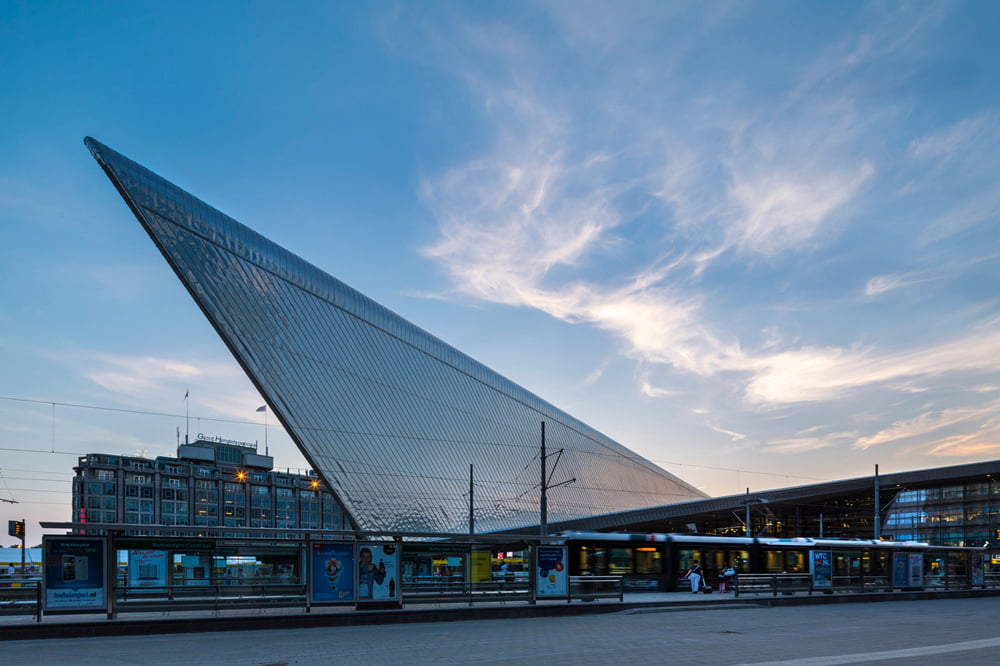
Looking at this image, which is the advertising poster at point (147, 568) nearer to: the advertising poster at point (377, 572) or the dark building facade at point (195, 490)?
the advertising poster at point (377, 572)

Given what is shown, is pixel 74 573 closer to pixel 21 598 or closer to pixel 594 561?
pixel 21 598

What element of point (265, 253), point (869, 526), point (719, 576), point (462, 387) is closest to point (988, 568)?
point (719, 576)

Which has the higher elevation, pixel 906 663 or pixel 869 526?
pixel 906 663

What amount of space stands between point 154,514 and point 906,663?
139 m

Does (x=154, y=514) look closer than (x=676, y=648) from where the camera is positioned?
No

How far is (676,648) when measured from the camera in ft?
47.7

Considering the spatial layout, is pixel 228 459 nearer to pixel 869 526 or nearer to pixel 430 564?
pixel 869 526

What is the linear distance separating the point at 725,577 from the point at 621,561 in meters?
5.81

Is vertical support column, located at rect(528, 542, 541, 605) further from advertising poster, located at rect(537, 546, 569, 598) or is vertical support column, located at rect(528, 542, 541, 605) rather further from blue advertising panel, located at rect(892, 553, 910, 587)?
blue advertising panel, located at rect(892, 553, 910, 587)

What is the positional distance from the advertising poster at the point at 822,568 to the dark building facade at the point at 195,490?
99998 mm

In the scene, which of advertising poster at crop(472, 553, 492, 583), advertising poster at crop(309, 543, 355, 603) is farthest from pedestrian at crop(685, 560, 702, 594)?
advertising poster at crop(309, 543, 355, 603)

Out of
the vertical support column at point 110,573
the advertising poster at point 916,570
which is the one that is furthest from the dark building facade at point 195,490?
the vertical support column at point 110,573

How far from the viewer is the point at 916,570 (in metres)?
37.3

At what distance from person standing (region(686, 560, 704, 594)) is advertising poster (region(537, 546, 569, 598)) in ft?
34.8
